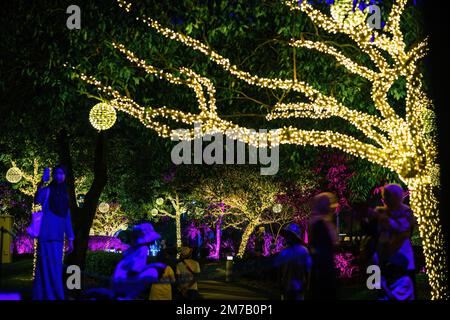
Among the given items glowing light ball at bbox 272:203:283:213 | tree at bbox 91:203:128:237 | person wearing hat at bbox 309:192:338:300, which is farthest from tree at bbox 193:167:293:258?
person wearing hat at bbox 309:192:338:300

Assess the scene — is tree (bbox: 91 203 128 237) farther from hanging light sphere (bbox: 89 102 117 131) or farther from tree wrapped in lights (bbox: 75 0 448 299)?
tree wrapped in lights (bbox: 75 0 448 299)

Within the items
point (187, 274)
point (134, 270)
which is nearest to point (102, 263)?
point (187, 274)

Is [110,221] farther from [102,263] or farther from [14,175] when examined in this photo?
[102,263]

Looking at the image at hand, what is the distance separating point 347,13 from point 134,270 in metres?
6.19

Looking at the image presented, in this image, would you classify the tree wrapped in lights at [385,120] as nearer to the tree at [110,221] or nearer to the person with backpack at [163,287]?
the person with backpack at [163,287]

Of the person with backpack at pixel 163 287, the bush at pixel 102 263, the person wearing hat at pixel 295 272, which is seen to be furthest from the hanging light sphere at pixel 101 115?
the person wearing hat at pixel 295 272

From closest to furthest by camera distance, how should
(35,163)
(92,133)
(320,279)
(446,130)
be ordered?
(446,130) < (320,279) < (92,133) < (35,163)

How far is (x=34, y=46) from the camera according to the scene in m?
12.0

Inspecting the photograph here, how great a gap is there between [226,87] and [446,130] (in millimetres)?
8198

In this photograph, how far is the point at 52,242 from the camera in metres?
8.06

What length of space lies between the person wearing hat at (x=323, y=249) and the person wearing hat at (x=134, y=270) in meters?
2.05
